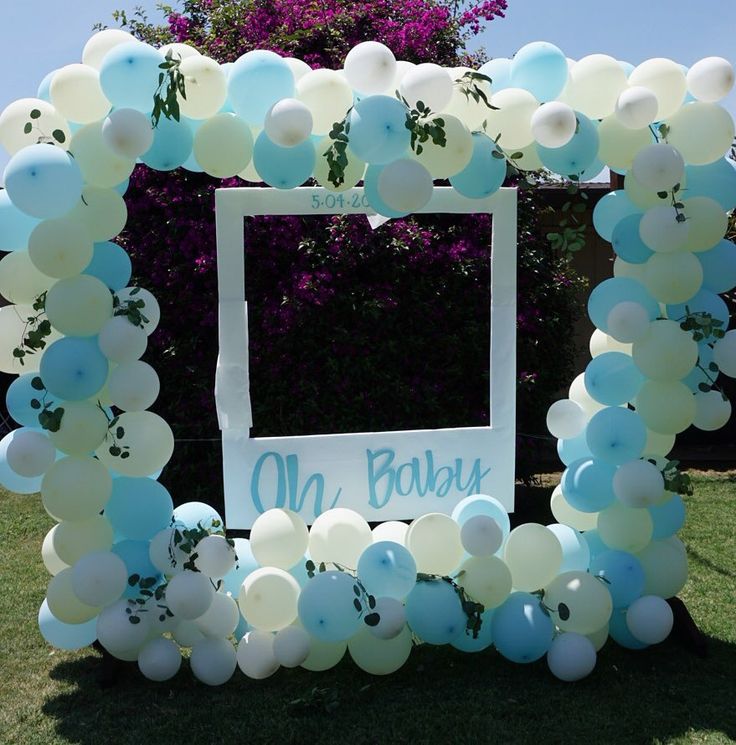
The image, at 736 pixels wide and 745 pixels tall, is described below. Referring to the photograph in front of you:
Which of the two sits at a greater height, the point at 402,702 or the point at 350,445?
the point at 350,445

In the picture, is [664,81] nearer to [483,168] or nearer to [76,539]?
[483,168]

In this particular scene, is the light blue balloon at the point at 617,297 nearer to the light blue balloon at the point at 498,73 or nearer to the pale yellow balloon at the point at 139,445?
the light blue balloon at the point at 498,73

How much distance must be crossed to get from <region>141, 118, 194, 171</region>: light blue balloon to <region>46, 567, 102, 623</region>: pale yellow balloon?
4.98 feet

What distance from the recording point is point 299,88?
10.3ft

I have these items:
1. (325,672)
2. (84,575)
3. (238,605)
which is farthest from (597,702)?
(84,575)

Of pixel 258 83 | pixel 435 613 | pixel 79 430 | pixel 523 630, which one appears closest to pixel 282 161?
pixel 258 83

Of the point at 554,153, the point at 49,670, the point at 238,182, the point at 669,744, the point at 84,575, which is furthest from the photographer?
the point at 238,182

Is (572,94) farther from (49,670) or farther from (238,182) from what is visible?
(49,670)

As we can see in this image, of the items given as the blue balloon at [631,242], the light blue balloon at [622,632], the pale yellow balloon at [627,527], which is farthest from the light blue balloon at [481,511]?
the blue balloon at [631,242]

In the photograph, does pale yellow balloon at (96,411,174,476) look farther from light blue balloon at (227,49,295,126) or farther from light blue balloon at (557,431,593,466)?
light blue balloon at (557,431,593,466)

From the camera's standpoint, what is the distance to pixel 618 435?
334 centimetres

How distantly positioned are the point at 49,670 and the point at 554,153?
110 inches

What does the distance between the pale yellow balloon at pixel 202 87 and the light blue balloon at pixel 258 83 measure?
48 mm

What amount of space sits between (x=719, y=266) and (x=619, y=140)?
2.02 feet
